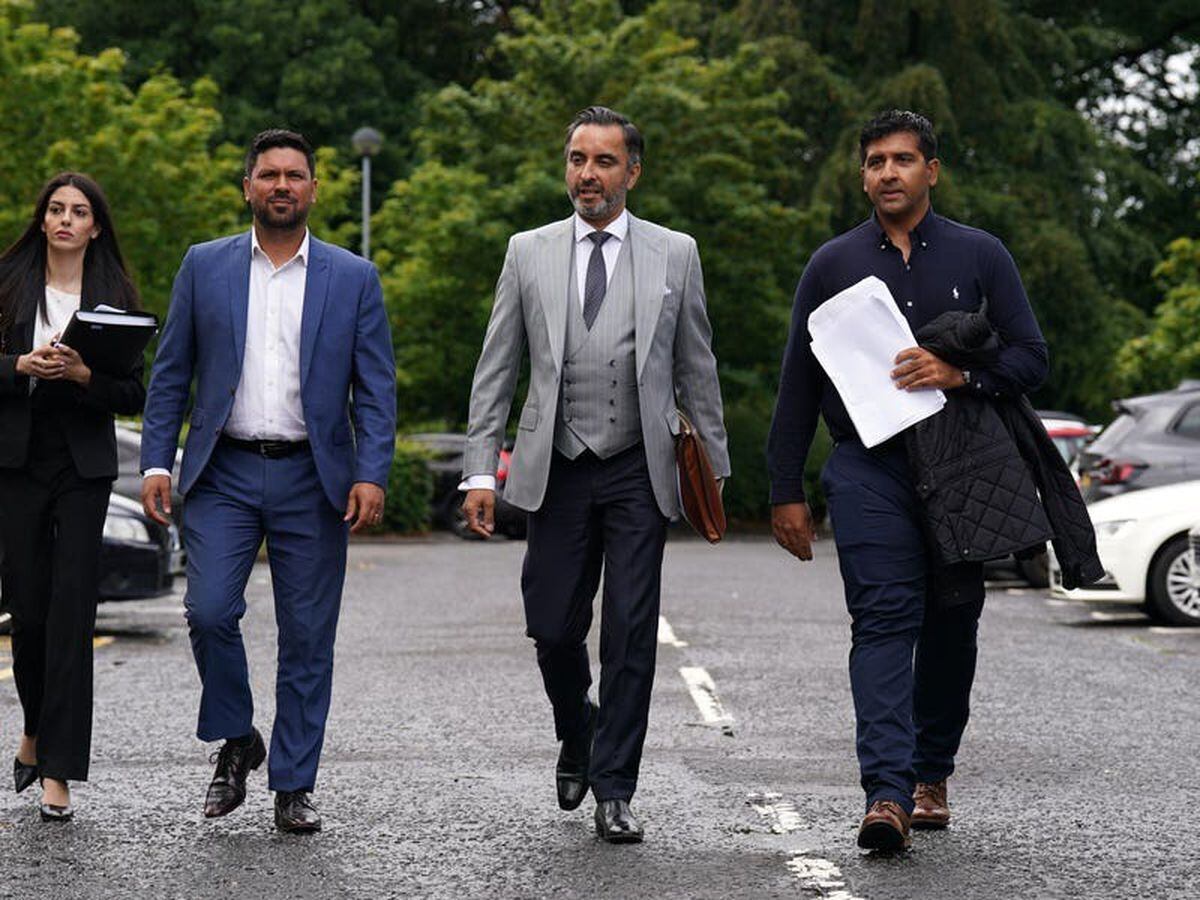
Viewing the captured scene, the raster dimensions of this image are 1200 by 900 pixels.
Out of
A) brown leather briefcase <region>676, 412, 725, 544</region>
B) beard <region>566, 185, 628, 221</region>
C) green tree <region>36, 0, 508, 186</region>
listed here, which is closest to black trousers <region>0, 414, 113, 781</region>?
beard <region>566, 185, 628, 221</region>

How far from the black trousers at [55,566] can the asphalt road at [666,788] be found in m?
0.36

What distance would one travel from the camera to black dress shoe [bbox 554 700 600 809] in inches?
285

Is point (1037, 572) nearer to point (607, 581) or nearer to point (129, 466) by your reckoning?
point (129, 466)

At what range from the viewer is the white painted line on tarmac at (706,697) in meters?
9.85

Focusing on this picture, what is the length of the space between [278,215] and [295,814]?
69.3 inches

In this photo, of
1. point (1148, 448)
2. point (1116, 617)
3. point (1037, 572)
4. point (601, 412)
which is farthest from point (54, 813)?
point (1037, 572)

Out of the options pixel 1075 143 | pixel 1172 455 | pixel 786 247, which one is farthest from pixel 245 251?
pixel 1075 143

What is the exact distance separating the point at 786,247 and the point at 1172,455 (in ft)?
62.0

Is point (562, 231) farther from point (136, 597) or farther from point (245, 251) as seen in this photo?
point (136, 597)

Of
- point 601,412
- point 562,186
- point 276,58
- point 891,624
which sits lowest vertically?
point 891,624

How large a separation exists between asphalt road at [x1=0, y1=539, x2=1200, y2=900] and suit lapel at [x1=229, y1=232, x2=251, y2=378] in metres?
1.42

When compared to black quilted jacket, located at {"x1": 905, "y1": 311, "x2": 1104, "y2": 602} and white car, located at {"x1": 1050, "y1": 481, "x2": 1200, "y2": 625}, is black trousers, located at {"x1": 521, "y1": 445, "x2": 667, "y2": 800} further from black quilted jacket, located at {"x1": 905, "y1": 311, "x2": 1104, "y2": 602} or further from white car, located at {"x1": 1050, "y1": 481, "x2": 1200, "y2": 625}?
white car, located at {"x1": 1050, "y1": 481, "x2": 1200, "y2": 625}

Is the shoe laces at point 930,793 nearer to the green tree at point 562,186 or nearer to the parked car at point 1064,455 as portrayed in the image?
the parked car at point 1064,455

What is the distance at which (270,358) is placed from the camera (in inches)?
281
